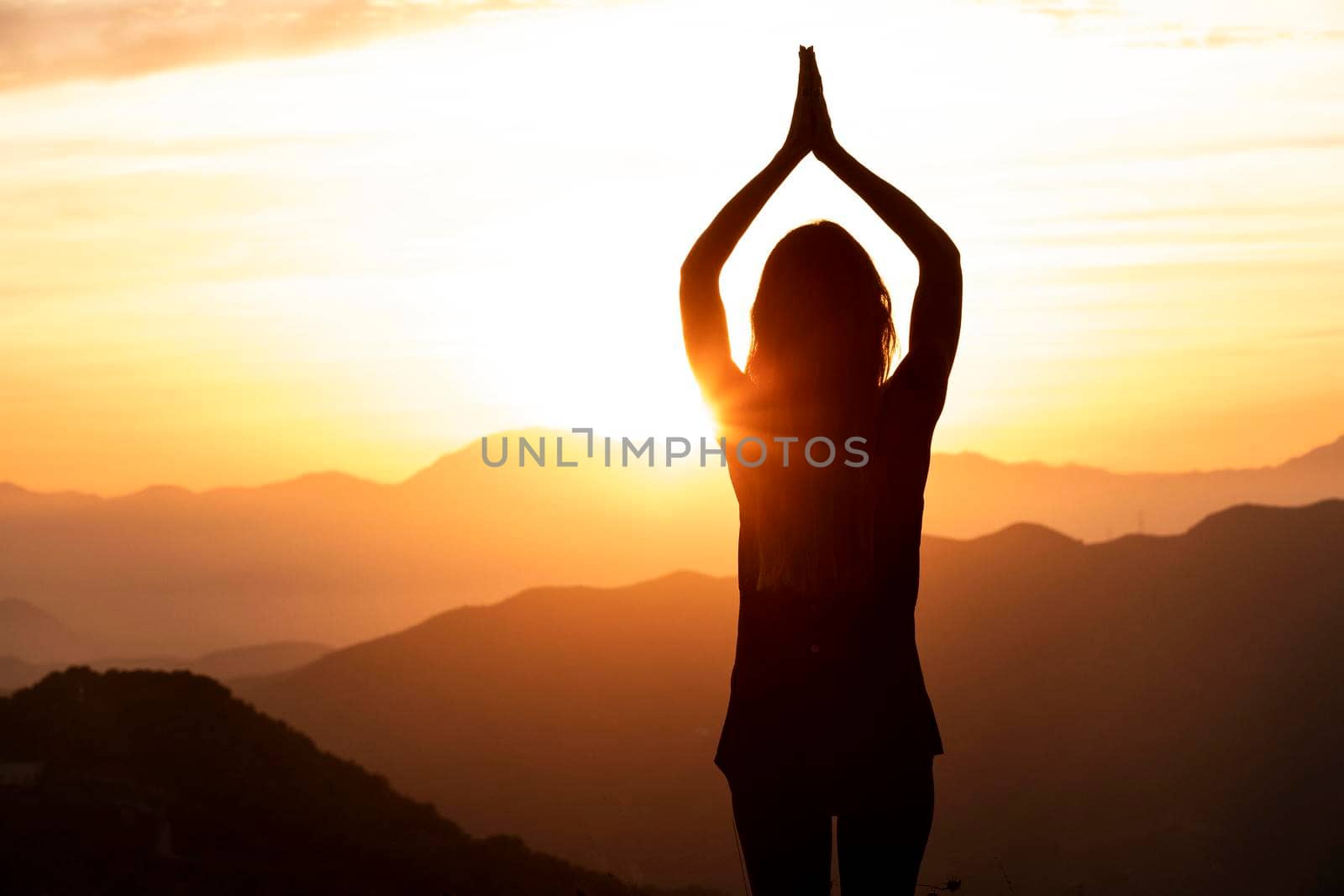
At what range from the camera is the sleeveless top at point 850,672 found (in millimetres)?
3781

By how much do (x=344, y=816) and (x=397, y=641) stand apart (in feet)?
427

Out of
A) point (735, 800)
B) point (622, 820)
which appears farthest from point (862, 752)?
point (622, 820)

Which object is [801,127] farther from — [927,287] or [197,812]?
[197,812]

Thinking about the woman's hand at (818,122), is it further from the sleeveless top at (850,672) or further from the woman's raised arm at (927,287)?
the sleeveless top at (850,672)

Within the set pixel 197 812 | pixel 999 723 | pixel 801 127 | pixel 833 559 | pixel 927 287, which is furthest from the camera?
pixel 999 723

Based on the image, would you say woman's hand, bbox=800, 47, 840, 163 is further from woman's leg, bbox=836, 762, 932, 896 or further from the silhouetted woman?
woman's leg, bbox=836, 762, 932, 896

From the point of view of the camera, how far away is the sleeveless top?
3.78 m

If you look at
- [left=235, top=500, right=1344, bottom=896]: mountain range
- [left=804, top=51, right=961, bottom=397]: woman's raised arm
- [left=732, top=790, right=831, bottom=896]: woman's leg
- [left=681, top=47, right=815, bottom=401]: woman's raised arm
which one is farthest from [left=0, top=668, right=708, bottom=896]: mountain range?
[left=235, top=500, right=1344, bottom=896]: mountain range

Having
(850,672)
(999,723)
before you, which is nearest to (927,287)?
(850,672)

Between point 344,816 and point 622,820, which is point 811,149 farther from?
point 622,820

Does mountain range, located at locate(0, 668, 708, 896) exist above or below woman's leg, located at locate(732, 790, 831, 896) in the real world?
below

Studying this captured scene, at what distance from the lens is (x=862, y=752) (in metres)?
3.78

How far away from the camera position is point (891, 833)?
12.4 feet

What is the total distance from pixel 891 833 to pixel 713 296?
160 cm
